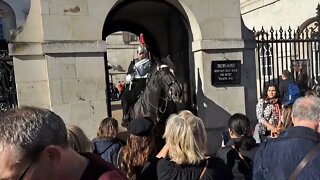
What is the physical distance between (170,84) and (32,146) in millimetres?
5201

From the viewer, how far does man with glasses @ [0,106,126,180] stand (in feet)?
4.73

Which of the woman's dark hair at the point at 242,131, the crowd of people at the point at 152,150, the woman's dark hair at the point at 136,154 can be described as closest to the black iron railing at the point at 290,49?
the woman's dark hair at the point at 242,131

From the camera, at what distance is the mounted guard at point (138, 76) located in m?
7.81

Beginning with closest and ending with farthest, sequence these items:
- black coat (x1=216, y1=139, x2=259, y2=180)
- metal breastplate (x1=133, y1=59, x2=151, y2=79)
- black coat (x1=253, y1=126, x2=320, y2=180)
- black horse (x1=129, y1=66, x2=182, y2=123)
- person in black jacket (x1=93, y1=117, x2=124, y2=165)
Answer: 1. black coat (x1=253, y1=126, x2=320, y2=180)
2. black coat (x1=216, y1=139, x2=259, y2=180)
3. person in black jacket (x1=93, y1=117, x2=124, y2=165)
4. black horse (x1=129, y1=66, x2=182, y2=123)
5. metal breastplate (x1=133, y1=59, x2=151, y2=79)

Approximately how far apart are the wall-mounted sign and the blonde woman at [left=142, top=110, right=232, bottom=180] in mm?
4892

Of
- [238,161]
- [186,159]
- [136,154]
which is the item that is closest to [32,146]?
[186,159]

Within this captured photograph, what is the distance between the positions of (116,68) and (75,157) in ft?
113

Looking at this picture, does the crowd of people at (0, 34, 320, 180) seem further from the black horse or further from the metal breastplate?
the metal breastplate

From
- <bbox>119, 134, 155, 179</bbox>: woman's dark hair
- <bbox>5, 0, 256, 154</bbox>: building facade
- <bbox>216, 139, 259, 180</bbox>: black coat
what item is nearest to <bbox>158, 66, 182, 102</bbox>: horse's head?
<bbox>5, 0, 256, 154</bbox>: building facade

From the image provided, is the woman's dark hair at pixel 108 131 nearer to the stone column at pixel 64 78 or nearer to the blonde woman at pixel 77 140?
the blonde woman at pixel 77 140

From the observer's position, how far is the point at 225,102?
796 centimetres

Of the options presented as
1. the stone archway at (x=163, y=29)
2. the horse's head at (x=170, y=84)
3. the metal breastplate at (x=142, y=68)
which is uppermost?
the stone archway at (x=163, y=29)

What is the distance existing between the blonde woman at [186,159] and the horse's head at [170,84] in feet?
11.3

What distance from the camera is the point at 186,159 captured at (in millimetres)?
2896
